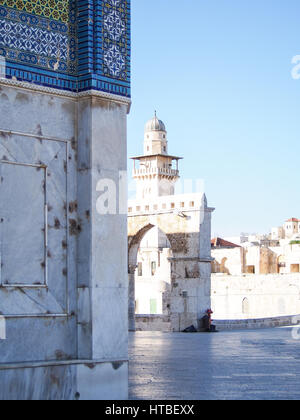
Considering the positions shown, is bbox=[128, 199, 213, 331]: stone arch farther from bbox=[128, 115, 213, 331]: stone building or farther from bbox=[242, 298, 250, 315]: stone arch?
bbox=[242, 298, 250, 315]: stone arch

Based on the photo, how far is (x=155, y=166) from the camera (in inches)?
2562

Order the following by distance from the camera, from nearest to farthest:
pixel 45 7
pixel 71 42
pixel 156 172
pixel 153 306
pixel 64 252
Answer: pixel 64 252 → pixel 45 7 → pixel 71 42 → pixel 153 306 → pixel 156 172

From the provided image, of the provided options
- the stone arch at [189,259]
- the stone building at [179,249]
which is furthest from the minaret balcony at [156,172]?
the stone arch at [189,259]

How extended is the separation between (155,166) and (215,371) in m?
56.6

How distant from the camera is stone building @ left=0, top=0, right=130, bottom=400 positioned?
19.9 ft

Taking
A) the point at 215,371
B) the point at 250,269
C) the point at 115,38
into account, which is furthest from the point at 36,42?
the point at 250,269

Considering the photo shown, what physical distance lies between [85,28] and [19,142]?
128 cm

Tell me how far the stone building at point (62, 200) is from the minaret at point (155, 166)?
5778cm

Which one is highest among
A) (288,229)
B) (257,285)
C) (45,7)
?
(288,229)

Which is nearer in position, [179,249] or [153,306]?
[179,249]
